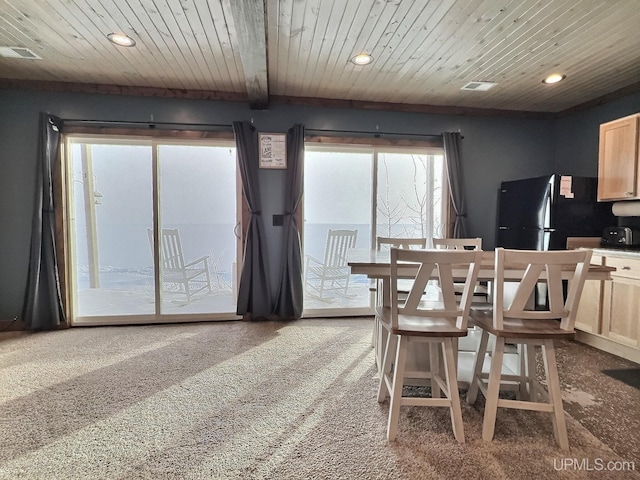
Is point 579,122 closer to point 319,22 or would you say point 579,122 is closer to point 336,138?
point 336,138

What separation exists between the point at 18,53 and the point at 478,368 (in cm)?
429

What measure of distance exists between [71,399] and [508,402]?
2.60 m

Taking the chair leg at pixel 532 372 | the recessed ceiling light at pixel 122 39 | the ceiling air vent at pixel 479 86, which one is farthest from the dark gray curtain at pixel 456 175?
the recessed ceiling light at pixel 122 39

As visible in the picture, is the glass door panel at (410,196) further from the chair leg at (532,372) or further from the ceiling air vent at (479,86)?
the chair leg at (532,372)

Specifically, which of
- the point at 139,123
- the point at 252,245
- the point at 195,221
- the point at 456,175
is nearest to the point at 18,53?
the point at 139,123

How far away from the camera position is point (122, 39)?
8.00 ft

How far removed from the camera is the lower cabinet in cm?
262

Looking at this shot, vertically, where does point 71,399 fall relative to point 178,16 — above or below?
below

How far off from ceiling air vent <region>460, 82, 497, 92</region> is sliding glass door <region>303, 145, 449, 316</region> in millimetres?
774

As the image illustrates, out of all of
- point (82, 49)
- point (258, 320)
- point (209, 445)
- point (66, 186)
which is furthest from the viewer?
point (258, 320)

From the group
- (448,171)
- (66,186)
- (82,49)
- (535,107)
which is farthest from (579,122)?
(66,186)

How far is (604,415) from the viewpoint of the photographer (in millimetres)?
1913

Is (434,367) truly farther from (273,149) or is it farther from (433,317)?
(273,149)

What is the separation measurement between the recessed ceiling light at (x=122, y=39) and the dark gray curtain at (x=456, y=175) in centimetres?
326
